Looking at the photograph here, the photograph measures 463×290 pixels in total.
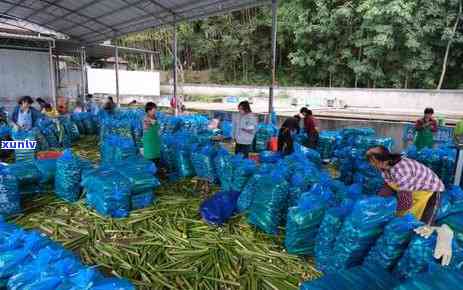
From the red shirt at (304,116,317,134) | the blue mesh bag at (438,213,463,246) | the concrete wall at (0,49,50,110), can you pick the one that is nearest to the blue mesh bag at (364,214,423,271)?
the blue mesh bag at (438,213,463,246)

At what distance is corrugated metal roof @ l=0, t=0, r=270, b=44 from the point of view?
8.78m

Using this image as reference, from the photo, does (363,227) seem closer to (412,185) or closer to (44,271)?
(412,185)

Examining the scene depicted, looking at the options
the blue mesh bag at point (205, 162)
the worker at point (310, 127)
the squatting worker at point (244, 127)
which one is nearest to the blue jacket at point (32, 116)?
the blue mesh bag at point (205, 162)

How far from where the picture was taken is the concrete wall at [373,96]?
17.0m

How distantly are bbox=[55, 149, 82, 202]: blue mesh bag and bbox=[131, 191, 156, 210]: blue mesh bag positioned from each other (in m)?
1.00

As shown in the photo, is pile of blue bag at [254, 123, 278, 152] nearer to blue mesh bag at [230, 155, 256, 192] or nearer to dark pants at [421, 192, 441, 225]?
blue mesh bag at [230, 155, 256, 192]

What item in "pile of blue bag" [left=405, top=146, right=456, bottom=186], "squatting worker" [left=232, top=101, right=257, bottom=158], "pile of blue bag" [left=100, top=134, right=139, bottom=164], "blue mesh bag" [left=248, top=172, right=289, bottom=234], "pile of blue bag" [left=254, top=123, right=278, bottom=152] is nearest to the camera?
"blue mesh bag" [left=248, top=172, right=289, bottom=234]

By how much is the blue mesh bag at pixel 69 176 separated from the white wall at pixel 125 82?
737 inches

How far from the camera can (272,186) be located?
3.65 metres

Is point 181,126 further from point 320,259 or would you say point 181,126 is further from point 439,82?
point 439,82

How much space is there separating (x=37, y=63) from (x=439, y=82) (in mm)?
22668

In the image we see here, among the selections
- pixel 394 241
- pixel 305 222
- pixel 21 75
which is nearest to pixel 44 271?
pixel 305 222

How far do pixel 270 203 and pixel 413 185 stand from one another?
4.64ft

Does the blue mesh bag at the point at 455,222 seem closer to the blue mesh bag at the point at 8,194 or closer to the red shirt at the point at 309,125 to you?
the red shirt at the point at 309,125
